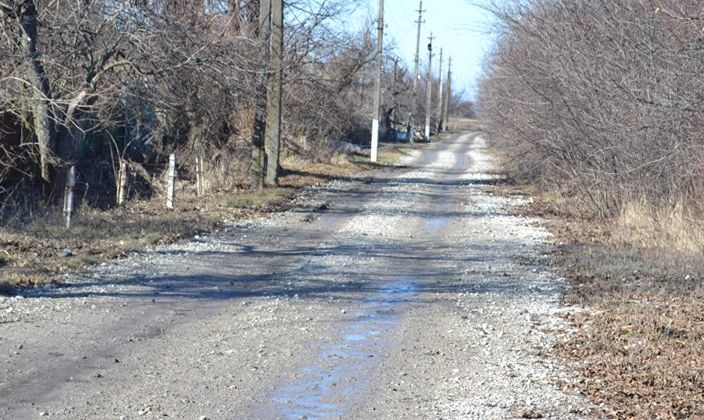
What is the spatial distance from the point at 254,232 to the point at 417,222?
4011 millimetres

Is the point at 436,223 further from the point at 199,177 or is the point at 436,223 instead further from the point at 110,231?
the point at 199,177

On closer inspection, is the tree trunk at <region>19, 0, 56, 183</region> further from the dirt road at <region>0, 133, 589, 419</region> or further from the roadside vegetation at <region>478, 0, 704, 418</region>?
the roadside vegetation at <region>478, 0, 704, 418</region>

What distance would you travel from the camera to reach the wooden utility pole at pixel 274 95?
23156 mm

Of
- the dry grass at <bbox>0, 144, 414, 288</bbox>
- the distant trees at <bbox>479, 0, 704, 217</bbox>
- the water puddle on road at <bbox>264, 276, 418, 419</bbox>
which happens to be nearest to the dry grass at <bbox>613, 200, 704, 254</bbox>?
the distant trees at <bbox>479, 0, 704, 217</bbox>

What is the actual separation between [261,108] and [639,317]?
16.0 meters

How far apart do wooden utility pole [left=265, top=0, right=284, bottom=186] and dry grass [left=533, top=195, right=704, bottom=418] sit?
945cm

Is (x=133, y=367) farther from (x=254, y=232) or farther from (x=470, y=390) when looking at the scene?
(x=254, y=232)

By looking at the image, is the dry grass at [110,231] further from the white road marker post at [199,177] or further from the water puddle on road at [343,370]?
the water puddle on road at [343,370]

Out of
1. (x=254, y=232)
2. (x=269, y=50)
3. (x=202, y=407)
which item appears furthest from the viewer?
(x=269, y=50)

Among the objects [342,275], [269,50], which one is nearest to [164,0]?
[269,50]

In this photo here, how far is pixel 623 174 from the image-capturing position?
17281 mm

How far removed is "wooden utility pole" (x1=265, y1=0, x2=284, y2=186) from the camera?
76.0 ft

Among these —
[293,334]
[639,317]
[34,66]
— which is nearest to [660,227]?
[639,317]

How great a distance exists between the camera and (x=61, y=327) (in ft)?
27.8
